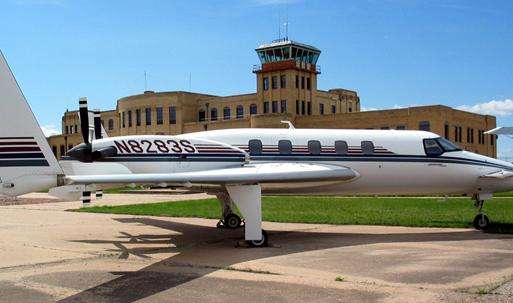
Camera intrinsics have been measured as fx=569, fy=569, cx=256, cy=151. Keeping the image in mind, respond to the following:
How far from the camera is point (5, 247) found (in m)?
16.5

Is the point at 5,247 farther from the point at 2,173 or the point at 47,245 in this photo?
the point at 2,173

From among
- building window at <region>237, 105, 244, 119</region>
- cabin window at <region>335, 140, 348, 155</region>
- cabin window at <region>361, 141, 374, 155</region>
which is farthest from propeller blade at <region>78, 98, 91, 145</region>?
building window at <region>237, 105, 244, 119</region>

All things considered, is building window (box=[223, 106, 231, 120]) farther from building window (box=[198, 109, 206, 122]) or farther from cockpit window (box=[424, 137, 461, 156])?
cockpit window (box=[424, 137, 461, 156])

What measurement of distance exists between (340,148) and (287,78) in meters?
70.8

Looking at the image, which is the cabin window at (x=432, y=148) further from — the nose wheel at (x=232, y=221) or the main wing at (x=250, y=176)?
the nose wheel at (x=232, y=221)

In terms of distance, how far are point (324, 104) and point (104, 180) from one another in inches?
3341

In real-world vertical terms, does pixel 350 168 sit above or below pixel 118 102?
below

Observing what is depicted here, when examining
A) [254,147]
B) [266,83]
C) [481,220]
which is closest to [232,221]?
[254,147]

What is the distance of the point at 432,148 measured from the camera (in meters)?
19.7

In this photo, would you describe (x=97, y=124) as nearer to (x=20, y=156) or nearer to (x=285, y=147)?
(x=285, y=147)

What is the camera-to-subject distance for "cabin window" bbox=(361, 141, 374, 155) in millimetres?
18969

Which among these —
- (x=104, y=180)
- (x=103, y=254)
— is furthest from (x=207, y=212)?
(x=104, y=180)

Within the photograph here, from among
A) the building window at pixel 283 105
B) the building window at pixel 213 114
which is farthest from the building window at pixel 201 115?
the building window at pixel 283 105

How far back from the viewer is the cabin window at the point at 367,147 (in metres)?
19.0
